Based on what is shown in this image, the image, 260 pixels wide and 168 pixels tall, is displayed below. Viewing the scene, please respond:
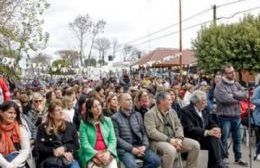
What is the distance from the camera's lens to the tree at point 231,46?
31703mm

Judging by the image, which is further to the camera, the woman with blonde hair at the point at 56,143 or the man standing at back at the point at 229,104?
the man standing at back at the point at 229,104

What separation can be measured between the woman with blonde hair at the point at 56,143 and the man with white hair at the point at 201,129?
2.33 m

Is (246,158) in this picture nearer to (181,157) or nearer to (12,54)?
(181,157)

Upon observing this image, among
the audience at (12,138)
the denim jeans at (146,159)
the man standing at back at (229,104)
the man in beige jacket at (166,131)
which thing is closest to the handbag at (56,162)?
the audience at (12,138)

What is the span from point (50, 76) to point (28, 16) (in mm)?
31283

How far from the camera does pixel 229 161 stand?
10234 mm

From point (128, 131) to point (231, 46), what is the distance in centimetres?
2592

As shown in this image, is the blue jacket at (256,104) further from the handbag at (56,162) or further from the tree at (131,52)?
the tree at (131,52)

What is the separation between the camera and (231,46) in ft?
108

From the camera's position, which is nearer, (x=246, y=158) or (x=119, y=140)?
(x=119, y=140)

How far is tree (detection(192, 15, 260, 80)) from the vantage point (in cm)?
3170

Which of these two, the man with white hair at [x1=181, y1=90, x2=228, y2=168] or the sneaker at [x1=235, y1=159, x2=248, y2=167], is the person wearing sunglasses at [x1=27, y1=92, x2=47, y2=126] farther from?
the sneaker at [x1=235, y1=159, x2=248, y2=167]

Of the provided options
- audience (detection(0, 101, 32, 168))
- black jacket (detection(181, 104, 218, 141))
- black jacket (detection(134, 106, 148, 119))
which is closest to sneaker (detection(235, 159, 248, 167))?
black jacket (detection(181, 104, 218, 141))

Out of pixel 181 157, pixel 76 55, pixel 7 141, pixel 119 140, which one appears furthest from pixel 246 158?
pixel 76 55
